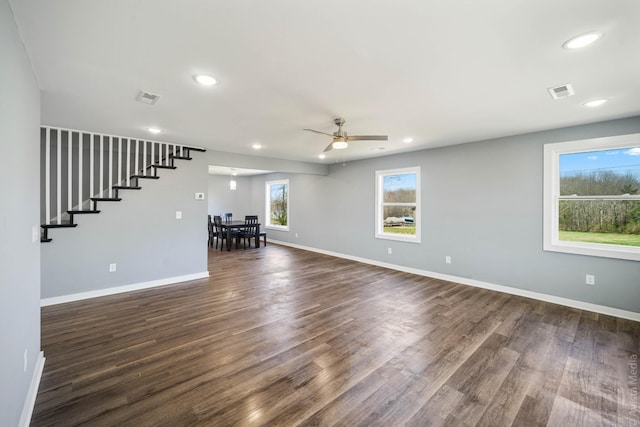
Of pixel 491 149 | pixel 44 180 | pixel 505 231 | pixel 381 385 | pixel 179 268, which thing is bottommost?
pixel 381 385

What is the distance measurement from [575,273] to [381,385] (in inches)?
140

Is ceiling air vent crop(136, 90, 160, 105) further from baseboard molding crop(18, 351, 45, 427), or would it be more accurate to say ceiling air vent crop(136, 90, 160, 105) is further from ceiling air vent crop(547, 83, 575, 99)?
ceiling air vent crop(547, 83, 575, 99)

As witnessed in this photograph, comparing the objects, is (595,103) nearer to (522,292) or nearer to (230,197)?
(522,292)

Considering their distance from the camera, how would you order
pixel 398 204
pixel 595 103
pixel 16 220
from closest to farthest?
pixel 16 220 → pixel 595 103 → pixel 398 204

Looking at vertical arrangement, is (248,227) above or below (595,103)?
below

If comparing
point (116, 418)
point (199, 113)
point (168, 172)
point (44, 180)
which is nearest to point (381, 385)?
point (116, 418)

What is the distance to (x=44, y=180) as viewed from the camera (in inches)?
165

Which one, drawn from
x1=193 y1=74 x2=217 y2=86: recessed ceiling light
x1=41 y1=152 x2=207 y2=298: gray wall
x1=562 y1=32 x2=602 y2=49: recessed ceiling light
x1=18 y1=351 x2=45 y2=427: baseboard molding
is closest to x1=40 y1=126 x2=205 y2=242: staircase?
x1=41 y1=152 x2=207 y2=298: gray wall

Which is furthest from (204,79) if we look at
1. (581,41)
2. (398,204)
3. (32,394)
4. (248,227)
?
(248,227)

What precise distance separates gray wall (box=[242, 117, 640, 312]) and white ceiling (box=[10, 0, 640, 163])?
80 centimetres

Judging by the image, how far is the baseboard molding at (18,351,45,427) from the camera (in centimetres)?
171

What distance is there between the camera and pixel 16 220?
1627 millimetres

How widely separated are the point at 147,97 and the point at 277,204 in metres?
7.10

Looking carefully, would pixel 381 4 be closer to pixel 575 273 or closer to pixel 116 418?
pixel 116 418
